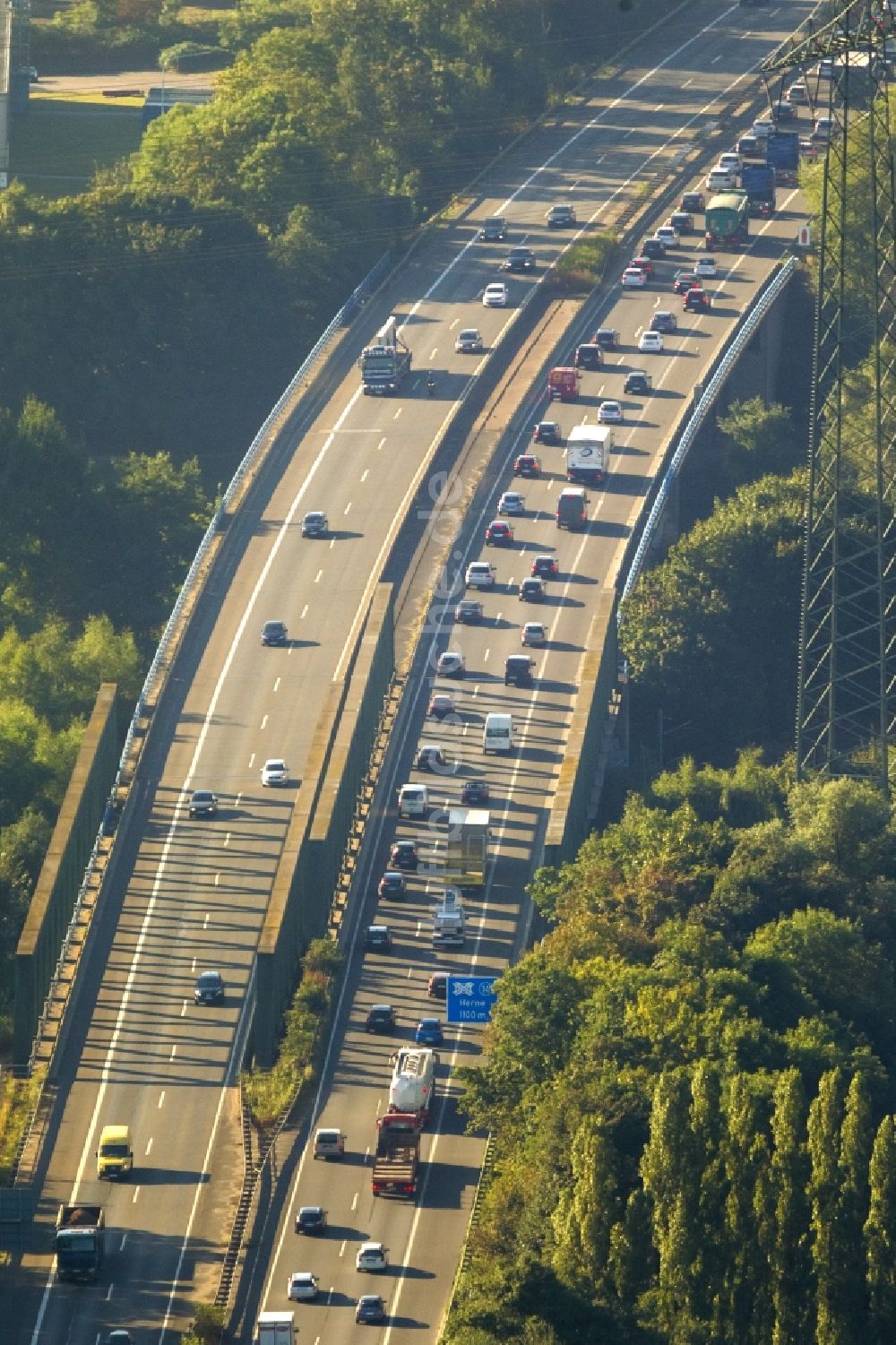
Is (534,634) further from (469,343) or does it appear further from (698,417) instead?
(469,343)

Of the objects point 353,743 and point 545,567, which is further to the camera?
point 545,567

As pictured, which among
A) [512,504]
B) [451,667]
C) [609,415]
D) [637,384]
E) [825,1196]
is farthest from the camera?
[637,384]

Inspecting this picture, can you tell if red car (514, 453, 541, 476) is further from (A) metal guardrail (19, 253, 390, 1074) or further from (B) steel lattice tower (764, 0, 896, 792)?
(B) steel lattice tower (764, 0, 896, 792)

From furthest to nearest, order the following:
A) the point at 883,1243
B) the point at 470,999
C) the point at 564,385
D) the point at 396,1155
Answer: the point at 564,385
the point at 470,999
the point at 396,1155
the point at 883,1243

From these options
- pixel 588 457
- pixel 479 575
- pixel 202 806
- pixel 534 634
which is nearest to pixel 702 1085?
pixel 202 806

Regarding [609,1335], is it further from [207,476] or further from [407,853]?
[207,476]

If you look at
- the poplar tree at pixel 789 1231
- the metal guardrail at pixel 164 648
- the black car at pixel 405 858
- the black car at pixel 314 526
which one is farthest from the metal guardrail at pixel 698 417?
the poplar tree at pixel 789 1231
